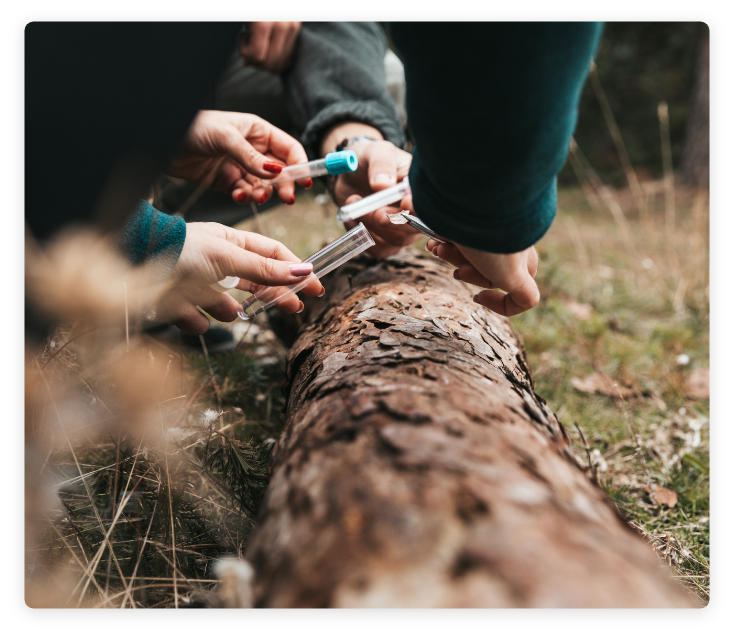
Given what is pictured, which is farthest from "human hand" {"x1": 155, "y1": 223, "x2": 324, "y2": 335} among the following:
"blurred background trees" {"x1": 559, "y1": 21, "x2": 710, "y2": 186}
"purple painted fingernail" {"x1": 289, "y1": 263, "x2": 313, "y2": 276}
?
"blurred background trees" {"x1": 559, "y1": 21, "x2": 710, "y2": 186}

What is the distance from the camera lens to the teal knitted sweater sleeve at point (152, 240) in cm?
108

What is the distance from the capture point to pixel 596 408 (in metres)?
1.78

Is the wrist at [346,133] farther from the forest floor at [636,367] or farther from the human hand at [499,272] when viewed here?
the human hand at [499,272]

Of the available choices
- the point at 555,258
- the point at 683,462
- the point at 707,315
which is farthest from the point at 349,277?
the point at 555,258

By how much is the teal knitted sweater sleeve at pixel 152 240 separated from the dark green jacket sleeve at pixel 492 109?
571mm

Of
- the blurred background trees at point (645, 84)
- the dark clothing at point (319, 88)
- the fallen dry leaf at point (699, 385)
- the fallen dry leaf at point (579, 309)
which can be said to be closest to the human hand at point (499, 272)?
the dark clothing at point (319, 88)

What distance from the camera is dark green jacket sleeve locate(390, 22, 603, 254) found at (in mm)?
713

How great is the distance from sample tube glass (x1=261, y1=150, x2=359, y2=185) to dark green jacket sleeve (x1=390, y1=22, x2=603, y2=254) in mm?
533

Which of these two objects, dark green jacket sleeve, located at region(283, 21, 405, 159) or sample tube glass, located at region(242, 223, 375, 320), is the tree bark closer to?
dark green jacket sleeve, located at region(283, 21, 405, 159)

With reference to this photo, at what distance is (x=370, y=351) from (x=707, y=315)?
231 centimetres

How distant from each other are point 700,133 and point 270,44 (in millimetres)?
4973

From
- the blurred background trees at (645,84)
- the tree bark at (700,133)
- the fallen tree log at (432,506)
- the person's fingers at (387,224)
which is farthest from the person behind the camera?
the blurred background trees at (645,84)

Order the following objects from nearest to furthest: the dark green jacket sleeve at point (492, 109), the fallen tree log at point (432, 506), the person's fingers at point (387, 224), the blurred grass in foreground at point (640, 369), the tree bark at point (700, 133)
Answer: the fallen tree log at point (432, 506) < the dark green jacket sleeve at point (492, 109) < the blurred grass in foreground at point (640, 369) < the person's fingers at point (387, 224) < the tree bark at point (700, 133)

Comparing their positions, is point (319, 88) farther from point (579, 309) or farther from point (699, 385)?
point (699, 385)
